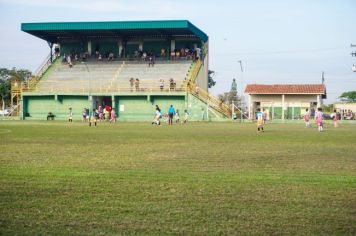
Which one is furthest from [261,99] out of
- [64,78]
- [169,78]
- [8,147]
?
[8,147]

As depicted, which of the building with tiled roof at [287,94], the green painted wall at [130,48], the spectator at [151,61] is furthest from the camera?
the building with tiled roof at [287,94]

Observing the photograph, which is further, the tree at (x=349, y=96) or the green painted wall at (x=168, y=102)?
the tree at (x=349, y=96)

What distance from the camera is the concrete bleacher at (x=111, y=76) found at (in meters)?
56.5

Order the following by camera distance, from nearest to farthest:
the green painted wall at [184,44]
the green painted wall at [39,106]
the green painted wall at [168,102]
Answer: the green painted wall at [168,102] < the green painted wall at [39,106] < the green painted wall at [184,44]

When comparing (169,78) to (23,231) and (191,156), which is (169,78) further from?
(23,231)

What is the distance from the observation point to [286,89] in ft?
223

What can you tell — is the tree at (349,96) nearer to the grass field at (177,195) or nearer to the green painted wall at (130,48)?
the green painted wall at (130,48)

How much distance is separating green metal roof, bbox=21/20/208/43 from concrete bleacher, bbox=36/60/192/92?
11.4 ft

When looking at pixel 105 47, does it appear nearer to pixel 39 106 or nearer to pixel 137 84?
pixel 39 106

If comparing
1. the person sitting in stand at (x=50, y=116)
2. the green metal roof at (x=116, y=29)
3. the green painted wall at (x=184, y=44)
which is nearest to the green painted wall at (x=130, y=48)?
the green metal roof at (x=116, y=29)

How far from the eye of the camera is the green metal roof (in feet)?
192

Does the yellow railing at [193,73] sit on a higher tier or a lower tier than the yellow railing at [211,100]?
higher

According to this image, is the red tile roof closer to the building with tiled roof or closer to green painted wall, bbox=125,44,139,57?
the building with tiled roof

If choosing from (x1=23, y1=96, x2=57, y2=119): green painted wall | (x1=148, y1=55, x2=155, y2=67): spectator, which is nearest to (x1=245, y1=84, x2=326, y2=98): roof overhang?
(x1=148, y1=55, x2=155, y2=67): spectator
